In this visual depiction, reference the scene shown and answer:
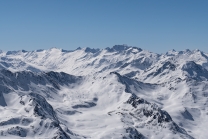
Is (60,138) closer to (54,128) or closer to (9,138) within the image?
(54,128)

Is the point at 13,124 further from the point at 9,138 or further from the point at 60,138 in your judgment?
the point at 60,138

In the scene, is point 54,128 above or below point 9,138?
above

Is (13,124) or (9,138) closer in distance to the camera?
(9,138)

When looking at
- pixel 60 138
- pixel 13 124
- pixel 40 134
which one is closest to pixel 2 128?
pixel 13 124

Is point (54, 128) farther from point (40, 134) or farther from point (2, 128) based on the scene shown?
point (2, 128)

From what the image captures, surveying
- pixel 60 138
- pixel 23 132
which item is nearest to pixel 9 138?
pixel 23 132

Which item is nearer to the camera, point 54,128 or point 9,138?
point 9,138
